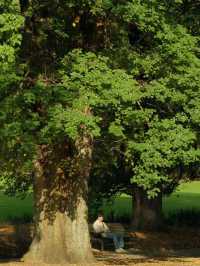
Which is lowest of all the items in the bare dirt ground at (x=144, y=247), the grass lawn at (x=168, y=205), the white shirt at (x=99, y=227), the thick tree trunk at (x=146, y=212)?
the bare dirt ground at (x=144, y=247)

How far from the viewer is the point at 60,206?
1997 cm

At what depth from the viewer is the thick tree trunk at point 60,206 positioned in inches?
785

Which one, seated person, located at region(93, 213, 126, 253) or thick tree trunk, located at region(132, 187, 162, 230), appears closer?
seated person, located at region(93, 213, 126, 253)

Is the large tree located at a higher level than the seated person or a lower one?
higher

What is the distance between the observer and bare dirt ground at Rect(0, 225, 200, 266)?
2377 cm

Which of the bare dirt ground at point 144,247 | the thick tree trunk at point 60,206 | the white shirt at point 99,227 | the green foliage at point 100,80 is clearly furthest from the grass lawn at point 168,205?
the green foliage at point 100,80

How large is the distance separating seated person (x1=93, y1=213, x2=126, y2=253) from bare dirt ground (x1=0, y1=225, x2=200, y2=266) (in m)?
0.36

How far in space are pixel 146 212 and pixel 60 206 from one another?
538 inches

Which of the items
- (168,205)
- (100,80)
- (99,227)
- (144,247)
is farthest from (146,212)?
(168,205)

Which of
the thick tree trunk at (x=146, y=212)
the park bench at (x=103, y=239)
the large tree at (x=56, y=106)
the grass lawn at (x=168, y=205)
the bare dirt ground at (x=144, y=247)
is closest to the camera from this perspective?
the large tree at (x=56, y=106)

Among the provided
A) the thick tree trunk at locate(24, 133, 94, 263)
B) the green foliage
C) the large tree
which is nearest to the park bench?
the large tree

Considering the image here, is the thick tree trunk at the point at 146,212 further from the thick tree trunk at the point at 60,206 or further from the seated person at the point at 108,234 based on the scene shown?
the thick tree trunk at the point at 60,206

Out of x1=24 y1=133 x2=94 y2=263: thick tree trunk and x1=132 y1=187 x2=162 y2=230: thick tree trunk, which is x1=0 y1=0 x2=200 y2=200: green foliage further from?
x1=132 y1=187 x2=162 y2=230: thick tree trunk

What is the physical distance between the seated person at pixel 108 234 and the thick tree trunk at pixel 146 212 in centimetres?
648
